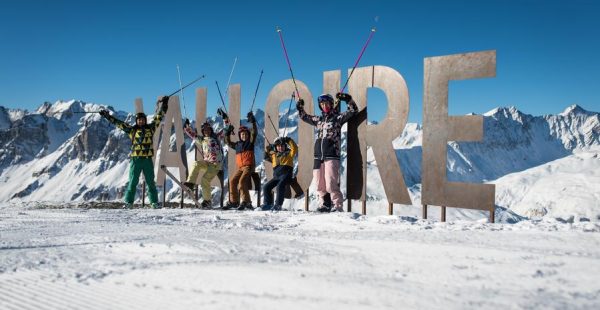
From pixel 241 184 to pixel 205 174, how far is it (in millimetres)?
1007

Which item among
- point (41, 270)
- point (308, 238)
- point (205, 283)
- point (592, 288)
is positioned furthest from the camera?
point (308, 238)

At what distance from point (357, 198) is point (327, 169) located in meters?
0.78

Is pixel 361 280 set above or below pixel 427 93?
below

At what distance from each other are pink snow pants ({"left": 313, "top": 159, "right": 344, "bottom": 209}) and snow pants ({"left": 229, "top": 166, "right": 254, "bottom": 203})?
161 cm

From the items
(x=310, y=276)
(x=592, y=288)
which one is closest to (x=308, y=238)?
(x=310, y=276)

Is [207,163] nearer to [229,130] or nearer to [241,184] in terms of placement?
[229,130]

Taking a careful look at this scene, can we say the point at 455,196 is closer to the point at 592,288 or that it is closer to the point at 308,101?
the point at 308,101

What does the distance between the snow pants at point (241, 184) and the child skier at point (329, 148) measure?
148cm

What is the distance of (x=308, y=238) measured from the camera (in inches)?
158

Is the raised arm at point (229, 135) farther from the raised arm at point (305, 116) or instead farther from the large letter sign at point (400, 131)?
the raised arm at point (305, 116)

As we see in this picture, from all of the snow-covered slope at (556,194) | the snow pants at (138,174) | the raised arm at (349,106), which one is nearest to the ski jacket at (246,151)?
the snow pants at (138,174)

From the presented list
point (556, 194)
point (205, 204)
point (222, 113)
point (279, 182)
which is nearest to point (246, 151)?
point (279, 182)

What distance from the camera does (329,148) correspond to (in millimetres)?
7027

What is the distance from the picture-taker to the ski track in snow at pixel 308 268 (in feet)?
7.16
